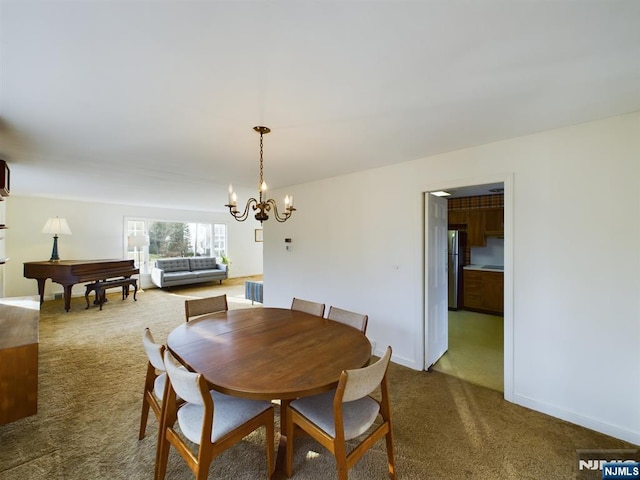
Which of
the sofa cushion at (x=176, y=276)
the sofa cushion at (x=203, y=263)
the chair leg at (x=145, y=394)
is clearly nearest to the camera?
the chair leg at (x=145, y=394)

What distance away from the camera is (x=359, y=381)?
133cm

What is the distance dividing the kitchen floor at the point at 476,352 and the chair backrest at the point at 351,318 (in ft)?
4.85

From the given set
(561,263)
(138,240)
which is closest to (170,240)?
(138,240)

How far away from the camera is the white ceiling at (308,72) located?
3.68 feet

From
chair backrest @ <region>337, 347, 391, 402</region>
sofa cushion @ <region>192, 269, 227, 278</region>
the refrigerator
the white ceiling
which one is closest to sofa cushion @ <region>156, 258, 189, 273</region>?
sofa cushion @ <region>192, 269, 227, 278</region>

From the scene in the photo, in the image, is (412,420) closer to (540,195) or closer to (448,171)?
(540,195)

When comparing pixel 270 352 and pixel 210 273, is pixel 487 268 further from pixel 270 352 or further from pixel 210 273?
pixel 210 273

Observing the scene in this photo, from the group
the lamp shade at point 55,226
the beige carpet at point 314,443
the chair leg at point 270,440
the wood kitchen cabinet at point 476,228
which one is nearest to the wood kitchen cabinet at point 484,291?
the wood kitchen cabinet at point 476,228

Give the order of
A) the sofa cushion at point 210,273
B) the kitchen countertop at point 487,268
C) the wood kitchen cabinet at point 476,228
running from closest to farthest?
the kitchen countertop at point 487,268 < the wood kitchen cabinet at point 476,228 < the sofa cushion at point 210,273

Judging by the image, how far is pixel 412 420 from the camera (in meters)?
2.15

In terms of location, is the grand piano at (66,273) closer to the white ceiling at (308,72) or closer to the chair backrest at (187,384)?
the white ceiling at (308,72)

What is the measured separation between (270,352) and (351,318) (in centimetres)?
83

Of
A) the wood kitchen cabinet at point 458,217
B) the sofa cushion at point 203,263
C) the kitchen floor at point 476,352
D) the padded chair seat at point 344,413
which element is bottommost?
the kitchen floor at point 476,352

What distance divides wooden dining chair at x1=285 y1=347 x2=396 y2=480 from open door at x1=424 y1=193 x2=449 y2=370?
1645mm
